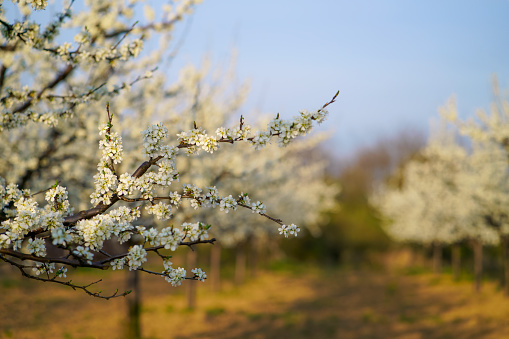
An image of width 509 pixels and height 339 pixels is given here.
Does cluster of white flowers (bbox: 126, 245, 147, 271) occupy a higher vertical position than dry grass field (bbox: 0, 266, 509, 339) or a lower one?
higher

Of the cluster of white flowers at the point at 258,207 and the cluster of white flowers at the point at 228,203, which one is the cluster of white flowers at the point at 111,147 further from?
the cluster of white flowers at the point at 258,207

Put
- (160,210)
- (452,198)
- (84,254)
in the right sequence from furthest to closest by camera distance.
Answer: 1. (452,198)
2. (160,210)
3. (84,254)

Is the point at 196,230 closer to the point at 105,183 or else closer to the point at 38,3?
the point at 105,183

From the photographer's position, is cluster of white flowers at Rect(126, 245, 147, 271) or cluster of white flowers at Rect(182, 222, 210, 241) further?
cluster of white flowers at Rect(182, 222, 210, 241)

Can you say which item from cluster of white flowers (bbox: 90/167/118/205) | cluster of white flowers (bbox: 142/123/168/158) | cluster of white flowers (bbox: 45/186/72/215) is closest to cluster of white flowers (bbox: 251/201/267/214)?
→ cluster of white flowers (bbox: 142/123/168/158)

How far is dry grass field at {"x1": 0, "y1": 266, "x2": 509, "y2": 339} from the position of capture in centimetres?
1141

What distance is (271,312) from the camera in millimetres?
14414

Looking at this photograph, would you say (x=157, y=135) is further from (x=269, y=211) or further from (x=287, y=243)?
(x=287, y=243)

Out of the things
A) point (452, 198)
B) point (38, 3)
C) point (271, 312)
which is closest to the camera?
point (38, 3)

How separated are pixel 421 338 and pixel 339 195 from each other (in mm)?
29327

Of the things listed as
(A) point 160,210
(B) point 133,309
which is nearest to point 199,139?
(A) point 160,210

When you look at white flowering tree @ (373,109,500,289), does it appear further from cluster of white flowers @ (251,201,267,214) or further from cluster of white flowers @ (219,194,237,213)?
cluster of white flowers @ (219,194,237,213)

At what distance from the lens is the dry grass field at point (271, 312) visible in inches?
449

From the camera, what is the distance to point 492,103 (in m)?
12.4
